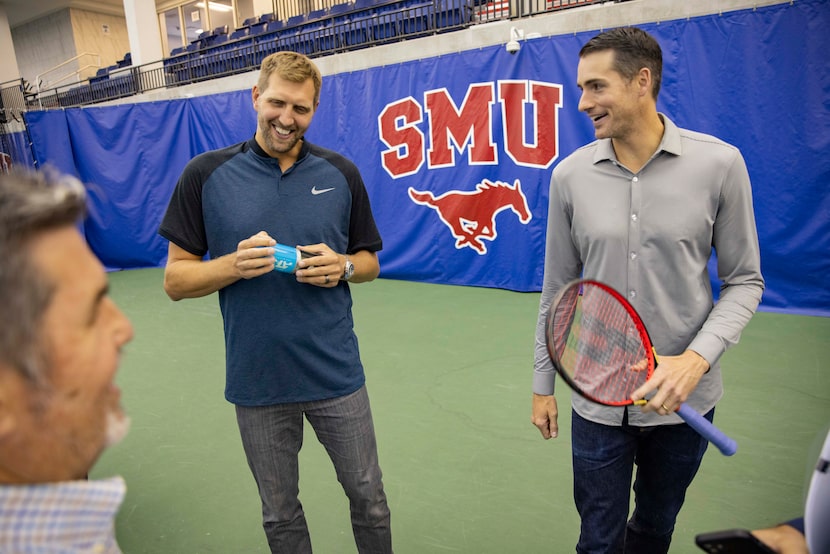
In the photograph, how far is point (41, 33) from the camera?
19969mm

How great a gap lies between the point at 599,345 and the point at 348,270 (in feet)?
2.63

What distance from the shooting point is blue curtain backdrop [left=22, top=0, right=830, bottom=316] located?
15.6 feet

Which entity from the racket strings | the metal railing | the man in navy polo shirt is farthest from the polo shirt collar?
the metal railing

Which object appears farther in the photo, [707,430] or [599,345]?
[599,345]

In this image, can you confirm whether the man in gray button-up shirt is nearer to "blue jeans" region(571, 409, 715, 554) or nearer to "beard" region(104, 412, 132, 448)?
"blue jeans" region(571, 409, 715, 554)

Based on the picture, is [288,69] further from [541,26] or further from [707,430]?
[541,26]

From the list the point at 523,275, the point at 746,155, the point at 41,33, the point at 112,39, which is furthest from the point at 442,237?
the point at 41,33

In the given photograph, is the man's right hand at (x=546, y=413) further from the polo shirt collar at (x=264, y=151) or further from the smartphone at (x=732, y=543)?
the polo shirt collar at (x=264, y=151)

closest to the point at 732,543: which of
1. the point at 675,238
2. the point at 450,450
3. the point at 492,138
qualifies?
the point at 675,238

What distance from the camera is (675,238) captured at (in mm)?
1547

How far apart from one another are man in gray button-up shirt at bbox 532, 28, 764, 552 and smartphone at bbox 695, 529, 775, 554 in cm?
58

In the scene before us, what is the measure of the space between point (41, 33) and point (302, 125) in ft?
77.4

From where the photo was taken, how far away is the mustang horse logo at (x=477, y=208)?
609 centimetres

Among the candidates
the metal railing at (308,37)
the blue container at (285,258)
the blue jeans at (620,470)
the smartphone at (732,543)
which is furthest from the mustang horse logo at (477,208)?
the smartphone at (732,543)
